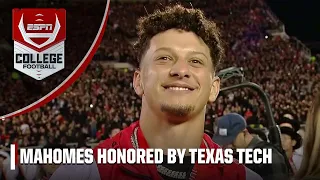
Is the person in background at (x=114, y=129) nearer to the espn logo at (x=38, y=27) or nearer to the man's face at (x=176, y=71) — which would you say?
the man's face at (x=176, y=71)

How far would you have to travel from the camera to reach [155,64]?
176cm

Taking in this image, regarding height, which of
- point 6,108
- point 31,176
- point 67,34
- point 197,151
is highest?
point 67,34

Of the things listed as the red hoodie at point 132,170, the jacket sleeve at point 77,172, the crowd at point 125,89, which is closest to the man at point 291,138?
the crowd at point 125,89

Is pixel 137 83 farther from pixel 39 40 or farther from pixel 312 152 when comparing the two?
pixel 312 152

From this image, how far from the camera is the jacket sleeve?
1860mm

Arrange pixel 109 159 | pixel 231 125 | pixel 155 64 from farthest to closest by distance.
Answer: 1. pixel 231 125
2. pixel 109 159
3. pixel 155 64

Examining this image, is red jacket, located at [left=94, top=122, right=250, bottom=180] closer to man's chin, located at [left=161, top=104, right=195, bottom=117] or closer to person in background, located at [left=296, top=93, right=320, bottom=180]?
man's chin, located at [left=161, top=104, right=195, bottom=117]

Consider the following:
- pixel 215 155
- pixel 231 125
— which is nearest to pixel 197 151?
pixel 215 155

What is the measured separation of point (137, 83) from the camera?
1.84 meters

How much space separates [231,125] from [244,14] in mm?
473

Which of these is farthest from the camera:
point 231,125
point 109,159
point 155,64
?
point 231,125

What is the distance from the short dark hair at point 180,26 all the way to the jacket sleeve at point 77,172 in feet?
1.58

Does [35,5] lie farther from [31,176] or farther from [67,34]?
[31,176]

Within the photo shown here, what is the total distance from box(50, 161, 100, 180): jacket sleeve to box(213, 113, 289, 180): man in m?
0.51
